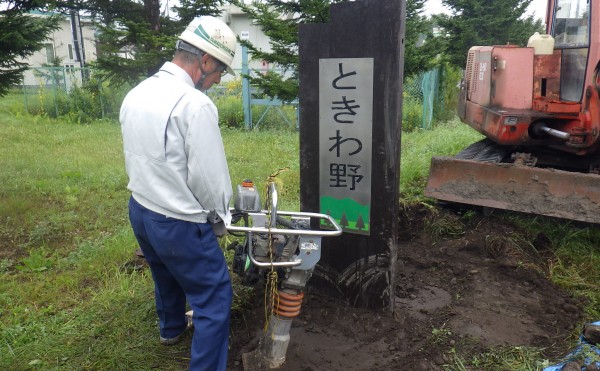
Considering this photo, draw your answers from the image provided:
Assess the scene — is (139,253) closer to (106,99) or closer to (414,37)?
(414,37)

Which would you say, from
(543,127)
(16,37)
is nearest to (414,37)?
(543,127)

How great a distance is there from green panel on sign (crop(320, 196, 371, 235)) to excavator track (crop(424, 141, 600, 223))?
171cm

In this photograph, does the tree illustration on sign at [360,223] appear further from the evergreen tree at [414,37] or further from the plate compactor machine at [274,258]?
the evergreen tree at [414,37]

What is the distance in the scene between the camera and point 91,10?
9578mm

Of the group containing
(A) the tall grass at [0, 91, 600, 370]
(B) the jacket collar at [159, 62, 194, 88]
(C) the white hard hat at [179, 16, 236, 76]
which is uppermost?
(C) the white hard hat at [179, 16, 236, 76]

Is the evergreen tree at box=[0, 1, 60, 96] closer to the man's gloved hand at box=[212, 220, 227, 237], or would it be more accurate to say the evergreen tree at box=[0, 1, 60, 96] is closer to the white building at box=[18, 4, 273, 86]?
the man's gloved hand at box=[212, 220, 227, 237]

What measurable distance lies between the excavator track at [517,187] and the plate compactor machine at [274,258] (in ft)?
7.81

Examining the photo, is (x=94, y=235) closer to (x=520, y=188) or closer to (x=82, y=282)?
(x=82, y=282)

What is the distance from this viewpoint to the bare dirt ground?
10.1 feet

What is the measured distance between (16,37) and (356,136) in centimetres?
484

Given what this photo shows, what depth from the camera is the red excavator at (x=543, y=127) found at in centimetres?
437

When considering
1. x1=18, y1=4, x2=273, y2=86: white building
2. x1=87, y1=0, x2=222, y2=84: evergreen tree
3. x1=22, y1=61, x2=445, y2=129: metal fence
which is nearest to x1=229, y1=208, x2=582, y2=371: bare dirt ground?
x1=87, y1=0, x2=222, y2=84: evergreen tree

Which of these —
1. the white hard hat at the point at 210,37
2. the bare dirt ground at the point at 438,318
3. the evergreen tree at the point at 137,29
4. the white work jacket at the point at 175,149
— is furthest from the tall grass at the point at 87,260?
the evergreen tree at the point at 137,29

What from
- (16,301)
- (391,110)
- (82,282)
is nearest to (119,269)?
(82,282)
